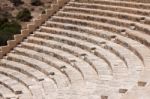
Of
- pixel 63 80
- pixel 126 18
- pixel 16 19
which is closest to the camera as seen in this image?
pixel 63 80

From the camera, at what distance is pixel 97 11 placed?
16969 mm

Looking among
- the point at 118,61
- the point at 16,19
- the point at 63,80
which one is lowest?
the point at 16,19

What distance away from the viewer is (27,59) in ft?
53.2

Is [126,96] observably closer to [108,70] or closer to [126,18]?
[108,70]

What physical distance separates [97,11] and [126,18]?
1.78 meters

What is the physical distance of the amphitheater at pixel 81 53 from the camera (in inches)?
420

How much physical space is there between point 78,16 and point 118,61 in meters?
5.86

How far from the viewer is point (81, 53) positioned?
14.4 m

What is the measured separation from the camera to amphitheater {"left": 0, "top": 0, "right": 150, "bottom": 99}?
35.0 ft

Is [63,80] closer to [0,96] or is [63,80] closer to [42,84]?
[42,84]

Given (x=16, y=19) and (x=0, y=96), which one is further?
(x=16, y=19)

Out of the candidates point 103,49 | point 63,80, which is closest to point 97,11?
point 103,49

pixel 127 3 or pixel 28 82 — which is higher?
pixel 127 3

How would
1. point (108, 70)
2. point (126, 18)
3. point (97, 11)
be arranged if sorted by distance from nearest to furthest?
point (108, 70) → point (126, 18) → point (97, 11)
